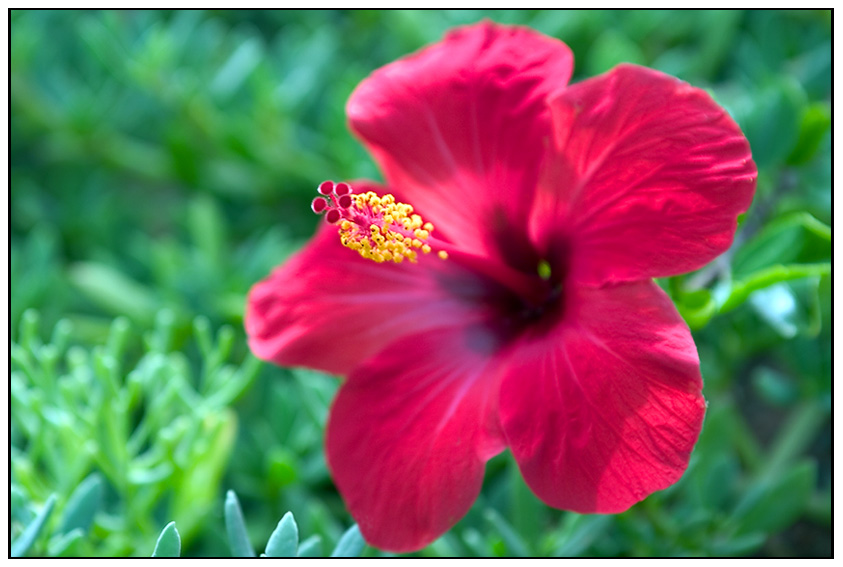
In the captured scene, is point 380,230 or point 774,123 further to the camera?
point 774,123

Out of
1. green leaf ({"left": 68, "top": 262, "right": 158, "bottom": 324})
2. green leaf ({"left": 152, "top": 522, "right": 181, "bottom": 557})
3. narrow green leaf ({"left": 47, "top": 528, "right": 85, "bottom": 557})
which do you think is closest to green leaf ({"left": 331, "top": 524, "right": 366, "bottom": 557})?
green leaf ({"left": 152, "top": 522, "right": 181, "bottom": 557})

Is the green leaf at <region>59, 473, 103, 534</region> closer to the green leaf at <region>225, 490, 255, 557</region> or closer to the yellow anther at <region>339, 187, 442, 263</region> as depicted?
the green leaf at <region>225, 490, 255, 557</region>

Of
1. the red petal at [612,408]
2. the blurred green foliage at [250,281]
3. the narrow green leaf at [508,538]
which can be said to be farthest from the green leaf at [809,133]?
the narrow green leaf at [508,538]

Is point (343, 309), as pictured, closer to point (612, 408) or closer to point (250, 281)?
point (612, 408)

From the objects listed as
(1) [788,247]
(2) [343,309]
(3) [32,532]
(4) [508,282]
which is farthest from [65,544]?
(1) [788,247]

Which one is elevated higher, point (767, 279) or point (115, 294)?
point (767, 279)
